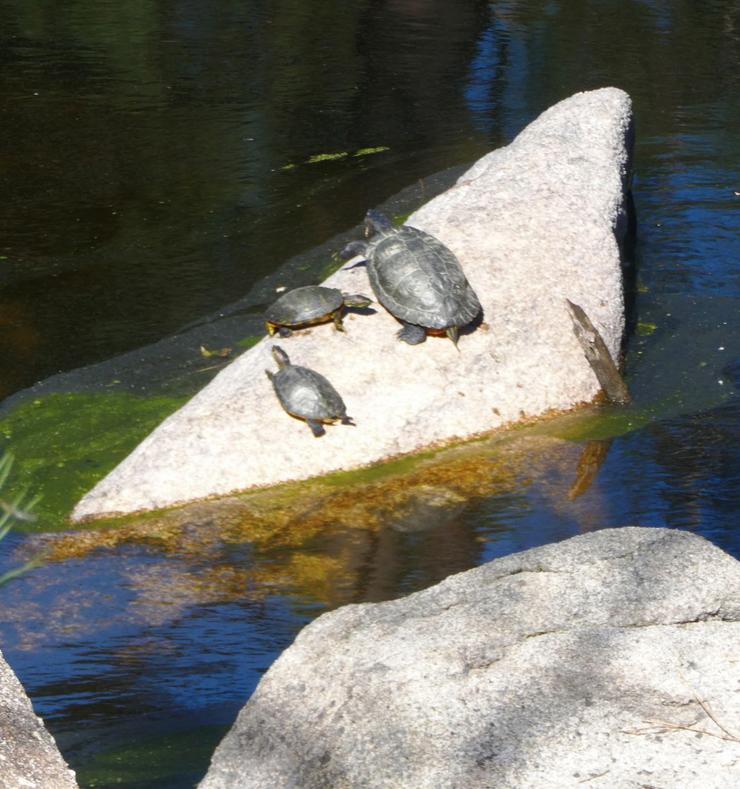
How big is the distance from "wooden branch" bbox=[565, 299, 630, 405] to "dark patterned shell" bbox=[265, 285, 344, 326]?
57.9 inches

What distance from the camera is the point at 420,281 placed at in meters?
7.45

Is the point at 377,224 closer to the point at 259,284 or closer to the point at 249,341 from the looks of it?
the point at 249,341

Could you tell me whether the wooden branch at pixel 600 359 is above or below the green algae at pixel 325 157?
above

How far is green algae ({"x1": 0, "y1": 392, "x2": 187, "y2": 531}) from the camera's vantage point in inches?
269

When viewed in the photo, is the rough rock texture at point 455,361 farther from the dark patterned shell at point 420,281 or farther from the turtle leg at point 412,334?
the dark patterned shell at point 420,281

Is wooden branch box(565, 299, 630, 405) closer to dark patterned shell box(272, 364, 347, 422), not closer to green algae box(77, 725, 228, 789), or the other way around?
dark patterned shell box(272, 364, 347, 422)

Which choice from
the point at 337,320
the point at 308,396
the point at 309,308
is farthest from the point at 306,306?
the point at 308,396

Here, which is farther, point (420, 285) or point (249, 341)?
point (249, 341)

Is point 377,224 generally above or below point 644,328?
above

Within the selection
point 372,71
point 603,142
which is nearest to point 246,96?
point 372,71

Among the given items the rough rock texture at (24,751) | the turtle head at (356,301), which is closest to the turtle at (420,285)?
the turtle head at (356,301)

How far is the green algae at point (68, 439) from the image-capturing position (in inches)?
269

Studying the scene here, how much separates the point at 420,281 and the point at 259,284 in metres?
2.57

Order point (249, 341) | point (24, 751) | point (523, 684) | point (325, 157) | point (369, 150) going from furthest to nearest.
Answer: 1. point (369, 150)
2. point (325, 157)
3. point (249, 341)
4. point (523, 684)
5. point (24, 751)
